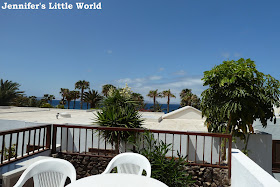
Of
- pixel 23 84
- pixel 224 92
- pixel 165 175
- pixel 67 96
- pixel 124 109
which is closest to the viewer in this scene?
pixel 165 175

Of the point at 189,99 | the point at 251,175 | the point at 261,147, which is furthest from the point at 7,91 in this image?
the point at 189,99

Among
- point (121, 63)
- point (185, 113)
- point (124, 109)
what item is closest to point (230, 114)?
point (124, 109)

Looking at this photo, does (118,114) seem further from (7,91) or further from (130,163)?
(7,91)

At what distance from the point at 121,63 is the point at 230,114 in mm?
31097

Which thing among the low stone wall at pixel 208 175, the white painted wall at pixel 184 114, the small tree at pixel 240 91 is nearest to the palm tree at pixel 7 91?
the white painted wall at pixel 184 114

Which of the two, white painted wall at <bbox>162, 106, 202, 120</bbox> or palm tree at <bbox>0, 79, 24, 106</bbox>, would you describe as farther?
palm tree at <bbox>0, 79, 24, 106</bbox>

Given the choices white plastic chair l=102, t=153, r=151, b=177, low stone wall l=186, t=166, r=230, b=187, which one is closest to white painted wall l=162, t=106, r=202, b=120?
low stone wall l=186, t=166, r=230, b=187

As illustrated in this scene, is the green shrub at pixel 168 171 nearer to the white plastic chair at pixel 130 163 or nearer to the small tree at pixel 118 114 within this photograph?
the white plastic chair at pixel 130 163

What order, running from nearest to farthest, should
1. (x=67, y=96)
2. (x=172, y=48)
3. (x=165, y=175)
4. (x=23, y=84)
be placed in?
1. (x=165, y=175)
2. (x=23, y=84)
3. (x=172, y=48)
4. (x=67, y=96)

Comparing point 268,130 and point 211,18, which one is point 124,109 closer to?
point 268,130

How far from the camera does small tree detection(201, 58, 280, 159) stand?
4.11m

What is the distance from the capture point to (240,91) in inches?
157

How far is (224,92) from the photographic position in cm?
425

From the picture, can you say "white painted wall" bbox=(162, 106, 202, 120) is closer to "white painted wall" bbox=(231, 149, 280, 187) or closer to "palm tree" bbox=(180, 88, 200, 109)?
"white painted wall" bbox=(231, 149, 280, 187)
